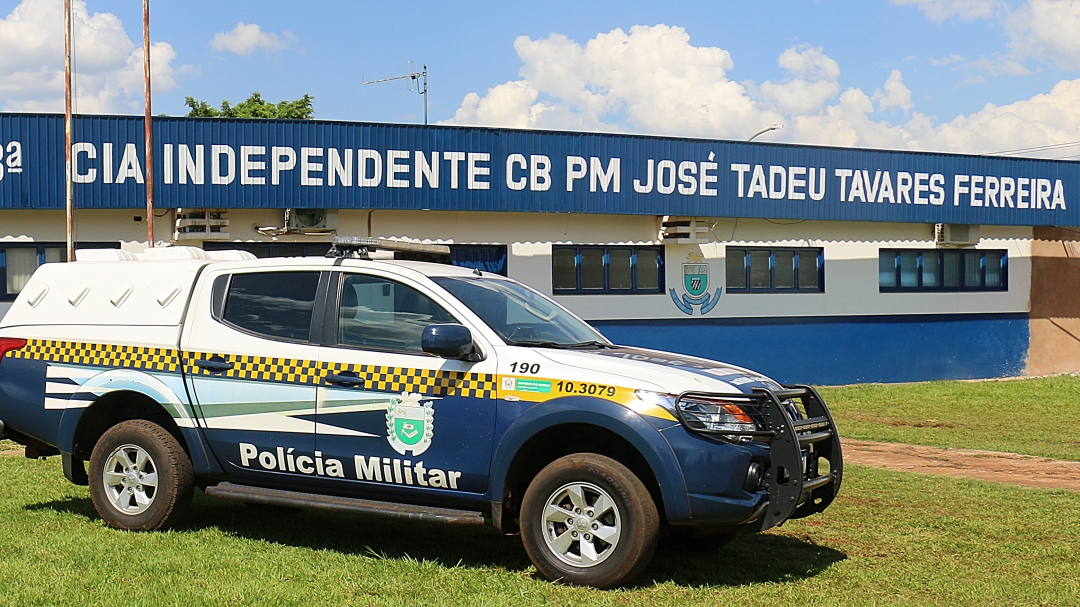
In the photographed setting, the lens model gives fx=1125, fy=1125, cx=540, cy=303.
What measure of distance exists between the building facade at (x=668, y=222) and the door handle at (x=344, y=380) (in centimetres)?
1144

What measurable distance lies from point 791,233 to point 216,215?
10.8 meters

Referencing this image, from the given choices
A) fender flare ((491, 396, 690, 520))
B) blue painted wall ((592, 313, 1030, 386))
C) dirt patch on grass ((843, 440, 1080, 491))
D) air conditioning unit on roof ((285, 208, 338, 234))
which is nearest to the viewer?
fender flare ((491, 396, 690, 520))

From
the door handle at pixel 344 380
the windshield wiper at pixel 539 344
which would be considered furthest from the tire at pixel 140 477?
the windshield wiper at pixel 539 344

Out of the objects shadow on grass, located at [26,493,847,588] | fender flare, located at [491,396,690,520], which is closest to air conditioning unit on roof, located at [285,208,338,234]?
shadow on grass, located at [26,493,847,588]

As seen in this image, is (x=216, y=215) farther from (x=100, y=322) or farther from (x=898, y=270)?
(x=898, y=270)

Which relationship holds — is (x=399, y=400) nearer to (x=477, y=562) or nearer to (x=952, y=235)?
(x=477, y=562)

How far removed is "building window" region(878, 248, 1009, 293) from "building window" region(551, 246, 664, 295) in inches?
203

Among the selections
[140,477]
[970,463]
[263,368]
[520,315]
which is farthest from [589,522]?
[970,463]

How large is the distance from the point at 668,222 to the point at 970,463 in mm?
9353

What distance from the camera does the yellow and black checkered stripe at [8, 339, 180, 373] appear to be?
292 inches

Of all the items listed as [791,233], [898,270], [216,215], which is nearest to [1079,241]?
[898,270]

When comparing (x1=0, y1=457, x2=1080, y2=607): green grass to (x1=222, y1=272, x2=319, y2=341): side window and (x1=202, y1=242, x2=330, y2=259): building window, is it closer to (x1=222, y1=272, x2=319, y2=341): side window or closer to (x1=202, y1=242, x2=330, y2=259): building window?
(x1=222, y1=272, x2=319, y2=341): side window

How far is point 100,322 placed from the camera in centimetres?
777

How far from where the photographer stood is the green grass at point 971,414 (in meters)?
14.2
